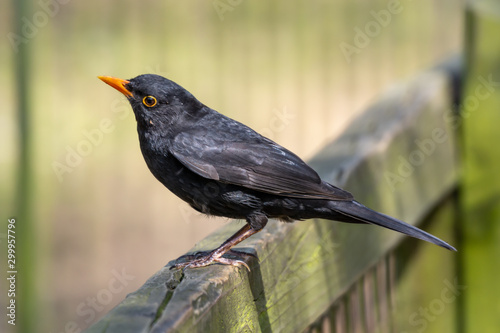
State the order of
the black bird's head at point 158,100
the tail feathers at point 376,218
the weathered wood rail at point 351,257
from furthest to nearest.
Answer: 1. the black bird's head at point 158,100
2. the tail feathers at point 376,218
3. the weathered wood rail at point 351,257

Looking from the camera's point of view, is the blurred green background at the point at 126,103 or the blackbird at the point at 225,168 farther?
the blurred green background at the point at 126,103

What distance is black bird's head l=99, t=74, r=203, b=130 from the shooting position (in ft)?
8.70

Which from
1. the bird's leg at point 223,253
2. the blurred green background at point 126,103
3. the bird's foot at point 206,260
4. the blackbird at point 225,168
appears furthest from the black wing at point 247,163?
the blurred green background at point 126,103

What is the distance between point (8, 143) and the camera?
3789mm

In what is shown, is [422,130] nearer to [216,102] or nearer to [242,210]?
[242,210]

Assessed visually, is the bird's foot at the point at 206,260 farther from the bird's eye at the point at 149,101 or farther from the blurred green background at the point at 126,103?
the blurred green background at the point at 126,103

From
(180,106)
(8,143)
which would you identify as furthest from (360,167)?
(8,143)

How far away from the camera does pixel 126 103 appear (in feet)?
14.6

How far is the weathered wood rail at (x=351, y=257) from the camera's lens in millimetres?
1397

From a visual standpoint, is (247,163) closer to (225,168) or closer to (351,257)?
(225,168)

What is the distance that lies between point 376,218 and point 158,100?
1.05 meters

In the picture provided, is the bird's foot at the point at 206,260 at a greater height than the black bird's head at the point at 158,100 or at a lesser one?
lesser

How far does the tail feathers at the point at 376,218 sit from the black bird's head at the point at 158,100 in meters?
0.79

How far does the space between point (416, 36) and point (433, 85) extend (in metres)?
2.35
